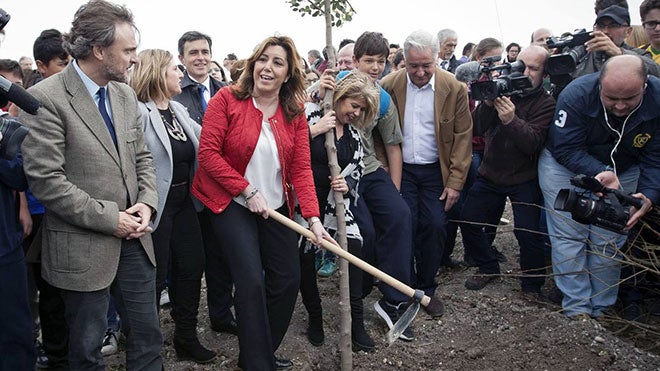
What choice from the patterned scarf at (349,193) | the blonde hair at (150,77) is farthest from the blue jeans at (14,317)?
the patterned scarf at (349,193)

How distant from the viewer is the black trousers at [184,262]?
3.36 metres

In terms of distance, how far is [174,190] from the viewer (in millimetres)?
3303

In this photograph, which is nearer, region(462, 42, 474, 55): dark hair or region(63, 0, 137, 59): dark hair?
region(63, 0, 137, 59): dark hair

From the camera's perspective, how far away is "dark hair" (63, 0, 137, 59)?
95.3 inches

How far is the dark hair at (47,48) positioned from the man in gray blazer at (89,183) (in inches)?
63.9

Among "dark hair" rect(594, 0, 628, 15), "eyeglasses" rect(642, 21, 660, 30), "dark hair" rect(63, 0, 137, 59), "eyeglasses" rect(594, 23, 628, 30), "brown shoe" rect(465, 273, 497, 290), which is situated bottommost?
"brown shoe" rect(465, 273, 497, 290)

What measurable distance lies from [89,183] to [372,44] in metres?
2.56

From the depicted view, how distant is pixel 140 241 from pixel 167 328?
1553 millimetres

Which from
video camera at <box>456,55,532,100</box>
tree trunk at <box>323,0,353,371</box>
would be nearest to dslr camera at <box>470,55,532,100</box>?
video camera at <box>456,55,532,100</box>

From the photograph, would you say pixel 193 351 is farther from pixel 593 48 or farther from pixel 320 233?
pixel 593 48

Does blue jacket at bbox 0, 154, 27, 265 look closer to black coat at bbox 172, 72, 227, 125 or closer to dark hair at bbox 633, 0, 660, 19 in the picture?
black coat at bbox 172, 72, 227, 125

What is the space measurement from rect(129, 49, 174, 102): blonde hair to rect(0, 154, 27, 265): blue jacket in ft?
3.01

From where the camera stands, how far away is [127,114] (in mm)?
2693

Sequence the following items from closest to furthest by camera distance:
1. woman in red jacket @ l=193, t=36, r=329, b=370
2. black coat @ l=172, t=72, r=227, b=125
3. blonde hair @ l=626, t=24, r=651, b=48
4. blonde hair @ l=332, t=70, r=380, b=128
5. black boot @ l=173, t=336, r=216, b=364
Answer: woman in red jacket @ l=193, t=36, r=329, b=370
black boot @ l=173, t=336, r=216, b=364
blonde hair @ l=332, t=70, r=380, b=128
black coat @ l=172, t=72, r=227, b=125
blonde hair @ l=626, t=24, r=651, b=48
